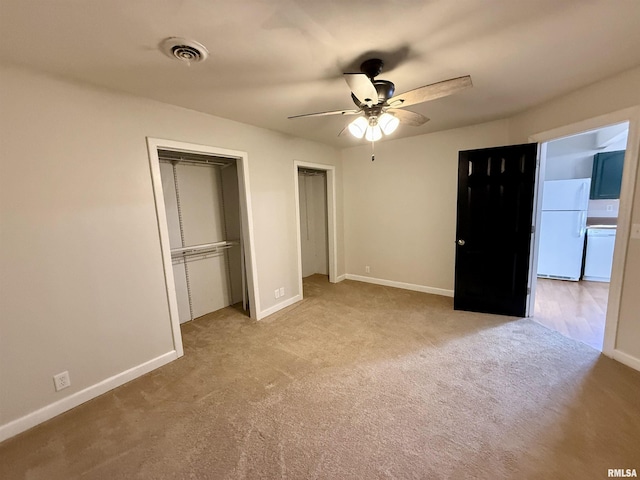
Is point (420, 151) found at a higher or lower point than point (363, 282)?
higher

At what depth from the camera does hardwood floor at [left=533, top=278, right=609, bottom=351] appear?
2800 millimetres

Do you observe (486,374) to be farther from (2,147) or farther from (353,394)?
(2,147)

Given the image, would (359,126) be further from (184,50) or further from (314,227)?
(314,227)

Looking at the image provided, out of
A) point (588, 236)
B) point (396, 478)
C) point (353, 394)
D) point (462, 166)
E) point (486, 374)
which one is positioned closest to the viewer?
point (396, 478)

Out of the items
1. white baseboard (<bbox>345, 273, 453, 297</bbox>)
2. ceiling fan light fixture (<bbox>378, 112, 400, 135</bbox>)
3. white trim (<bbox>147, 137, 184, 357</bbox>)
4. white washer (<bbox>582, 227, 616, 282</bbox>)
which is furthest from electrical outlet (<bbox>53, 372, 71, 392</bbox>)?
white washer (<bbox>582, 227, 616, 282</bbox>)

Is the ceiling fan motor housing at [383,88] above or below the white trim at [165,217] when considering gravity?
above

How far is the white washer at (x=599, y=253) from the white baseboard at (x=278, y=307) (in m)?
4.73

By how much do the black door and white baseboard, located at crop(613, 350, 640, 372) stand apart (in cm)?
88

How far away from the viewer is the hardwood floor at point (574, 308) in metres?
2.80

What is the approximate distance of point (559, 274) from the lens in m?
4.48

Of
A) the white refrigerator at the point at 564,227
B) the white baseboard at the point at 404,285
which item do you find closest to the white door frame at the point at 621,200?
the white baseboard at the point at 404,285

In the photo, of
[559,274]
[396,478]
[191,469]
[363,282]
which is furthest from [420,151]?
[191,469]

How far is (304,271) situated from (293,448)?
373cm
